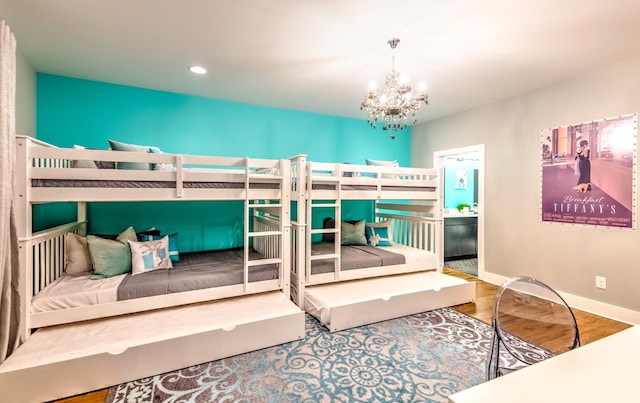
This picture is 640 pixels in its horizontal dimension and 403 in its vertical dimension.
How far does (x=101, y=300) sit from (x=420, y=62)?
339cm

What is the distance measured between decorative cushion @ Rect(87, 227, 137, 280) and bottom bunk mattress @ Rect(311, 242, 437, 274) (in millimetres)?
1740

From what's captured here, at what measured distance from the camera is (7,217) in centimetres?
181

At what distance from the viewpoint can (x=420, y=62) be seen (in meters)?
2.80

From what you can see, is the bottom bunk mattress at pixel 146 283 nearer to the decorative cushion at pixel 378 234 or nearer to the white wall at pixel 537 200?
the decorative cushion at pixel 378 234

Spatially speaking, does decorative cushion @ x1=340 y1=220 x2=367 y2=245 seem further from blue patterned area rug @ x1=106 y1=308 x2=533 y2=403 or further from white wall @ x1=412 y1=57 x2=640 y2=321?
white wall @ x1=412 y1=57 x2=640 y2=321

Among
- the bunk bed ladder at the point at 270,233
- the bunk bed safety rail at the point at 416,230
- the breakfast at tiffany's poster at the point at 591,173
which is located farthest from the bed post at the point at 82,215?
the breakfast at tiffany's poster at the point at 591,173

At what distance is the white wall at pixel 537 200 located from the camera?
9.36 feet

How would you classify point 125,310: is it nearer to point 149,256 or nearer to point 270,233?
point 149,256

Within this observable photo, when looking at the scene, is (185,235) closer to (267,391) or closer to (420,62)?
(267,391)

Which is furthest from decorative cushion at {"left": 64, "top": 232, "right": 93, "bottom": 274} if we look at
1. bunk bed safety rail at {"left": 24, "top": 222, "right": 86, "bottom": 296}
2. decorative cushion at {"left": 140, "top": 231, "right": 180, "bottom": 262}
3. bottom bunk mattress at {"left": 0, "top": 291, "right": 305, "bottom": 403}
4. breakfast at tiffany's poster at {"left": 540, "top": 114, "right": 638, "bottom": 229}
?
breakfast at tiffany's poster at {"left": 540, "top": 114, "right": 638, "bottom": 229}

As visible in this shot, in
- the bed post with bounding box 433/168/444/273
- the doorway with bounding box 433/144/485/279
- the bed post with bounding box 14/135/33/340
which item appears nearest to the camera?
the bed post with bounding box 14/135/33/340

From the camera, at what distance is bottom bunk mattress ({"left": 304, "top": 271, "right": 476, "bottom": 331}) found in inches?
105

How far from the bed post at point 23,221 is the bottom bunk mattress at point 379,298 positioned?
83.1 inches

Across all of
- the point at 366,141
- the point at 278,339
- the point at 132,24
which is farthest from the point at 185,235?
the point at 366,141
